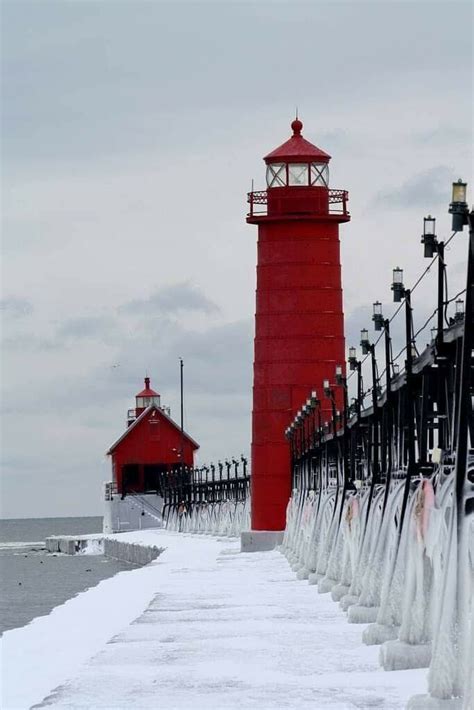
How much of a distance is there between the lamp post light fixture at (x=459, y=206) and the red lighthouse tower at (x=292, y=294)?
4374 cm

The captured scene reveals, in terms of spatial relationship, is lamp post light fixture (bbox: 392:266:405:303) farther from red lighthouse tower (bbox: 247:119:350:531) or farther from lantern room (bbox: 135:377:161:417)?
lantern room (bbox: 135:377:161:417)

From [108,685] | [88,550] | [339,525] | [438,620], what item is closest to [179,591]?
[339,525]

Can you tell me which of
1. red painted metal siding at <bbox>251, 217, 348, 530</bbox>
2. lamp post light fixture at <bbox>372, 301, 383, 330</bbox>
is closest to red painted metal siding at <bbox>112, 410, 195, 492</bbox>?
red painted metal siding at <bbox>251, 217, 348, 530</bbox>

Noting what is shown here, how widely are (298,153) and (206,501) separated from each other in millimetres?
55461

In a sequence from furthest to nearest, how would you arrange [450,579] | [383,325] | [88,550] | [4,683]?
[88,550] < [383,325] < [4,683] < [450,579]

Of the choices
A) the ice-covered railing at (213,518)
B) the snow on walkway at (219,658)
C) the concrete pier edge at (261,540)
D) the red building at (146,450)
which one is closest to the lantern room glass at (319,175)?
the concrete pier edge at (261,540)

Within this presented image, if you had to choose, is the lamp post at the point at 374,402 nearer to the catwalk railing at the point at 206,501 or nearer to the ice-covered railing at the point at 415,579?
the ice-covered railing at the point at 415,579

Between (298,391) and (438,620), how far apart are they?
4418 cm

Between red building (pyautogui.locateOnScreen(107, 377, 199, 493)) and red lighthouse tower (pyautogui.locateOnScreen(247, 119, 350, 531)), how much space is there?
70.9 m

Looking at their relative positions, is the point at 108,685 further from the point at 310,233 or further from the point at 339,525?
the point at 310,233

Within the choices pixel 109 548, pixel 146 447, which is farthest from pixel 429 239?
pixel 146 447

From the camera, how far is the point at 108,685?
24484mm

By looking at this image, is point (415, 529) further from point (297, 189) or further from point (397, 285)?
point (297, 189)

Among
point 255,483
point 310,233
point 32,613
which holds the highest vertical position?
point 310,233
